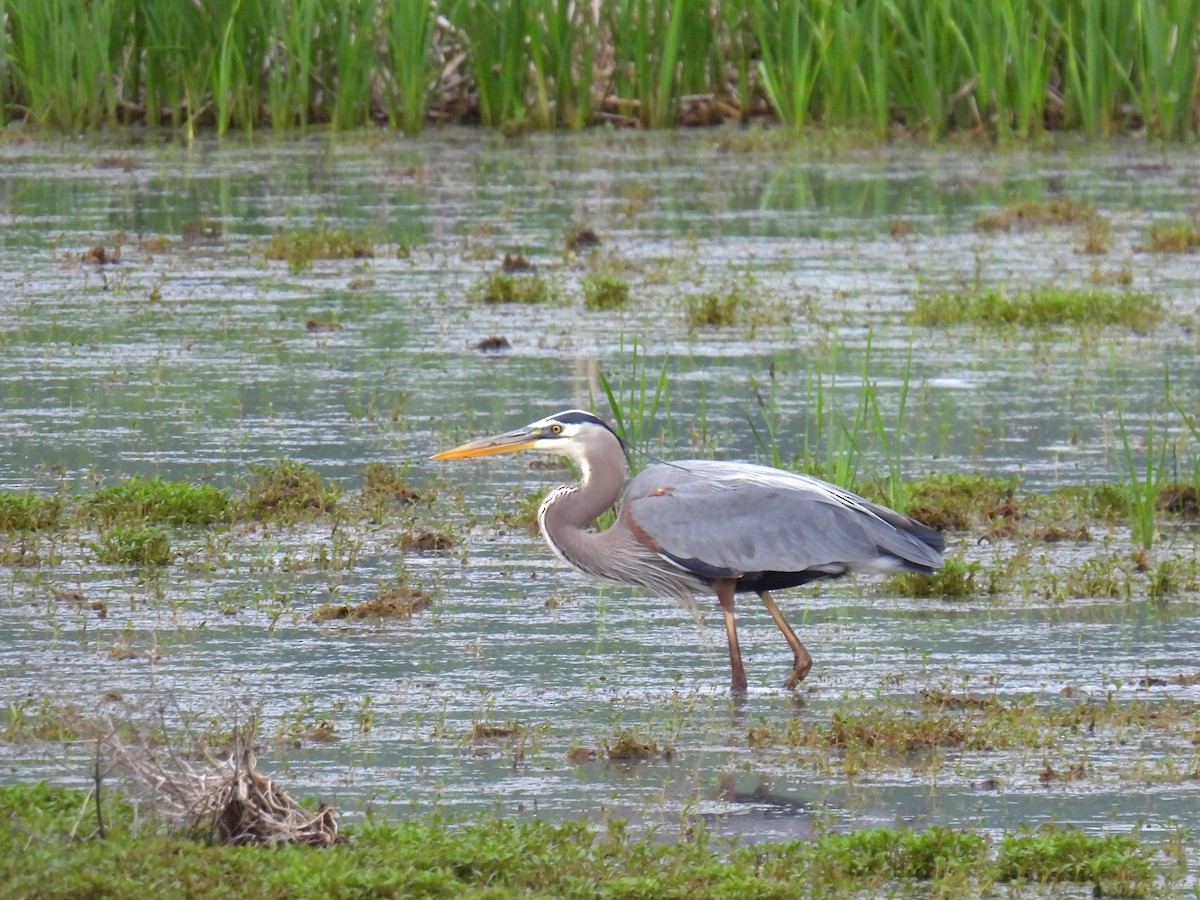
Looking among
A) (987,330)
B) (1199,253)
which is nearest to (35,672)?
(987,330)

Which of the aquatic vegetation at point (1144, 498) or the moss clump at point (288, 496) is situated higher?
the aquatic vegetation at point (1144, 498)

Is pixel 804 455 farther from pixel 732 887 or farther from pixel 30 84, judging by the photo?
pixel 30 84

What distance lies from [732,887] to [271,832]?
41.3 inches

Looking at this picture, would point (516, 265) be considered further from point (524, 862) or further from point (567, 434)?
point (524, 862)

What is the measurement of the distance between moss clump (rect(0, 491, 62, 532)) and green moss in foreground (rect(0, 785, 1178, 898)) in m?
3.39

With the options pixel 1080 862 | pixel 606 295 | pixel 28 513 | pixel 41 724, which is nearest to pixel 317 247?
pixel 606 295

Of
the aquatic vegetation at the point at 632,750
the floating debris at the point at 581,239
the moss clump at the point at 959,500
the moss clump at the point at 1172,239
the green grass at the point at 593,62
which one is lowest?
the aquatic vegetation at the point at 632,750

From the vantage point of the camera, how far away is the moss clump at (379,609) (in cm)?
779

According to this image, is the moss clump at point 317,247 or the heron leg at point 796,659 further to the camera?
the moss clump at point 317,247

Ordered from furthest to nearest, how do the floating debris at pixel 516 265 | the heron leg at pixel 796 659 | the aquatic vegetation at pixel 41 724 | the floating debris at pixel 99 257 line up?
1. the floating debris at pixel 99 257
2. the floating debris at pixel 516 265
3. the heron leg at pixel 796 659
4. the aquatic vegetation at pixel 41 724

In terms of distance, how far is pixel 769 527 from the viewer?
7.36 m

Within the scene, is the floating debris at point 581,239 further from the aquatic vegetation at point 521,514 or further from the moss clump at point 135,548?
the moss clump at point 135,548

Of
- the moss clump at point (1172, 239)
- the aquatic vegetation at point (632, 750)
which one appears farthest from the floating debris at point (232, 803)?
the moss clump at point (1172, 239)

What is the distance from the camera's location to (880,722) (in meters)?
6.51
